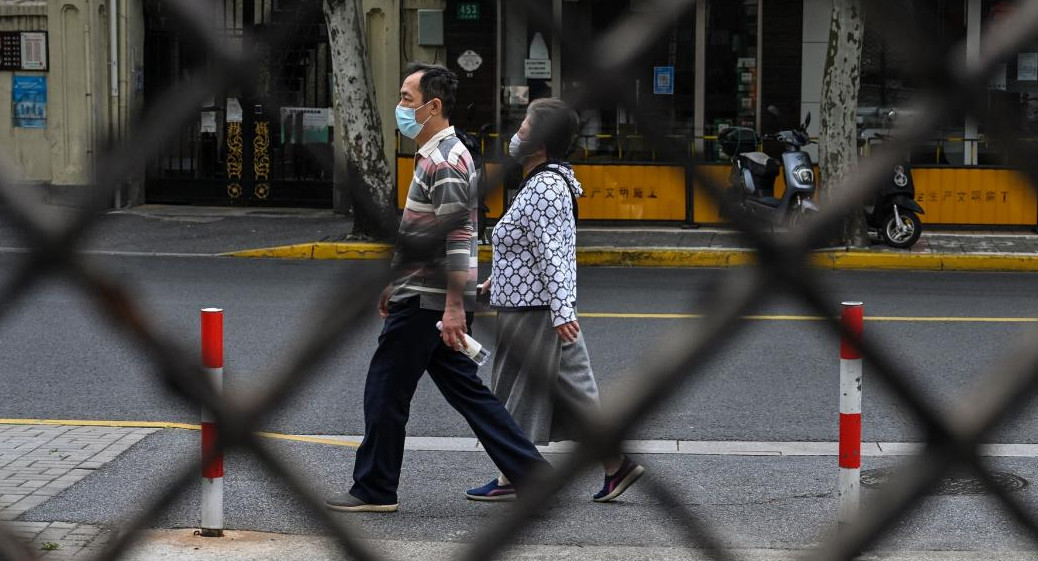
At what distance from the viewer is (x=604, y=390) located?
3084 millimetres

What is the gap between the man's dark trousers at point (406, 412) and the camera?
17.9ft

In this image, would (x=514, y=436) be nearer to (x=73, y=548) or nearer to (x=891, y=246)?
(x=73, y=548)

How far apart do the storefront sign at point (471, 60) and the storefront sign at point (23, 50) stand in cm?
535

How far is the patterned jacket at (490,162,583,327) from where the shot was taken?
5.60 meters

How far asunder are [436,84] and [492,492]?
1.81 metres

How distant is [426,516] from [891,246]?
33.8ft

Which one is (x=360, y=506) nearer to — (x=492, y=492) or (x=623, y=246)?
(x=492, y=492)

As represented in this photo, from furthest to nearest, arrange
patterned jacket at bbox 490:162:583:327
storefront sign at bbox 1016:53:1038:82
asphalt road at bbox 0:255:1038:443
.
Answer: asphalt road at bbox 0:255:1038:443, patterned jacket at bbox 490:162:583:327, storefront sign at bbox 1016:53:1038:82

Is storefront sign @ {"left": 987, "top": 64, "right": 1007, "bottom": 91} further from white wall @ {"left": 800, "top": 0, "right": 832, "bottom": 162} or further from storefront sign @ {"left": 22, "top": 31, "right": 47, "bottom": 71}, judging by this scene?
storefront sign @ {"left": 22, "top": 31, "right": 47, "bottom": 71}

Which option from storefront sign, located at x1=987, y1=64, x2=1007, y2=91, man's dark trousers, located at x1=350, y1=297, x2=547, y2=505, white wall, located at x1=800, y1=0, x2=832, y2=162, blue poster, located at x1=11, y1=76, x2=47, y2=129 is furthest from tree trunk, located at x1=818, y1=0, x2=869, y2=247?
storefront sign, located at x1=987, y1=64, x2=1007, y2=91

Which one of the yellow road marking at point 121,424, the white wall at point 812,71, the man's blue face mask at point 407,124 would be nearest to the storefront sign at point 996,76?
the man's blue face mask at point 407,124

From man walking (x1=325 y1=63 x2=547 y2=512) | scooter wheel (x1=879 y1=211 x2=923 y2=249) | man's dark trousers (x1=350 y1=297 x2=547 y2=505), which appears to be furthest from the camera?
scooter wheel (x1=879 y1=211 x2=923 y2=249)

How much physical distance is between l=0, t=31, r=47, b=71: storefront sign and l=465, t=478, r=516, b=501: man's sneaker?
14.0 meters

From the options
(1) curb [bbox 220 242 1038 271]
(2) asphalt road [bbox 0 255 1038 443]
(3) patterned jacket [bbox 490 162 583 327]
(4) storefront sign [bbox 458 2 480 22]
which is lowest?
(2) asphalt road [bbox 0 255 1038 443]
